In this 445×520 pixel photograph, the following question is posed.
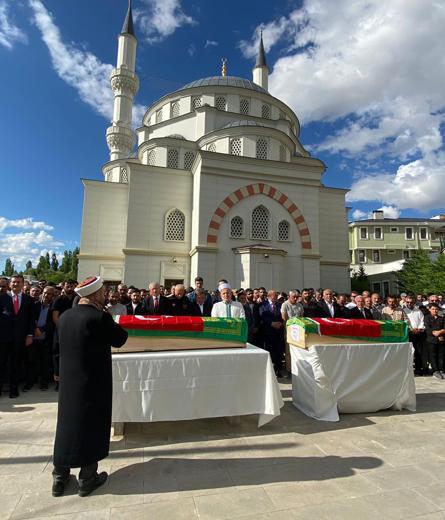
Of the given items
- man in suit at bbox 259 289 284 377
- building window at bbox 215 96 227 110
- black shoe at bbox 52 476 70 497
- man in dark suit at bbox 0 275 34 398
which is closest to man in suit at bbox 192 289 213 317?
man in suit at bbox 259 289 284 377

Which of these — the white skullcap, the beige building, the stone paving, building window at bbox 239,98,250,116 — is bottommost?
the stone paving

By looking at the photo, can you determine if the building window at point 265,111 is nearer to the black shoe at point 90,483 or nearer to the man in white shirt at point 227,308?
the man in white shirt at point 227,308

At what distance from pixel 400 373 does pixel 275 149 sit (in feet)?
56.8

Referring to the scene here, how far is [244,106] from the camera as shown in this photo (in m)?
23.6

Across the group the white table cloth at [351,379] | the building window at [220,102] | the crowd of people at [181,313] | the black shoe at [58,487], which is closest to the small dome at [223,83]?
the building window at [220,102]

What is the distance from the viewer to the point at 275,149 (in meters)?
19.9

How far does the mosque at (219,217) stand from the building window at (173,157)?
0.07 meters

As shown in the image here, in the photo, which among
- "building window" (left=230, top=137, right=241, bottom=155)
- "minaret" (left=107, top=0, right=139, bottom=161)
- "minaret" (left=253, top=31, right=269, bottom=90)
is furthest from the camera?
"minaret" (left=253, top=31, right=269, bottom=90)

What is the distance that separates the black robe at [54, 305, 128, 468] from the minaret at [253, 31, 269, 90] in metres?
32.4

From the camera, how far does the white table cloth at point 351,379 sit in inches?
176

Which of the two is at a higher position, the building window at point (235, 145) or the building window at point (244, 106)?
the building window at point (244, 106)

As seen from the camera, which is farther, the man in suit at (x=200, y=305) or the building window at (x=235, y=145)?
the building window at (x=235, y=145)

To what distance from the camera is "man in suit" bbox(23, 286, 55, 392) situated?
599 cm

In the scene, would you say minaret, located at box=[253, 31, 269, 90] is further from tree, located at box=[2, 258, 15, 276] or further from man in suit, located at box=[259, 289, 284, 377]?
tree, located at box=[2, 258, 15, 276]
